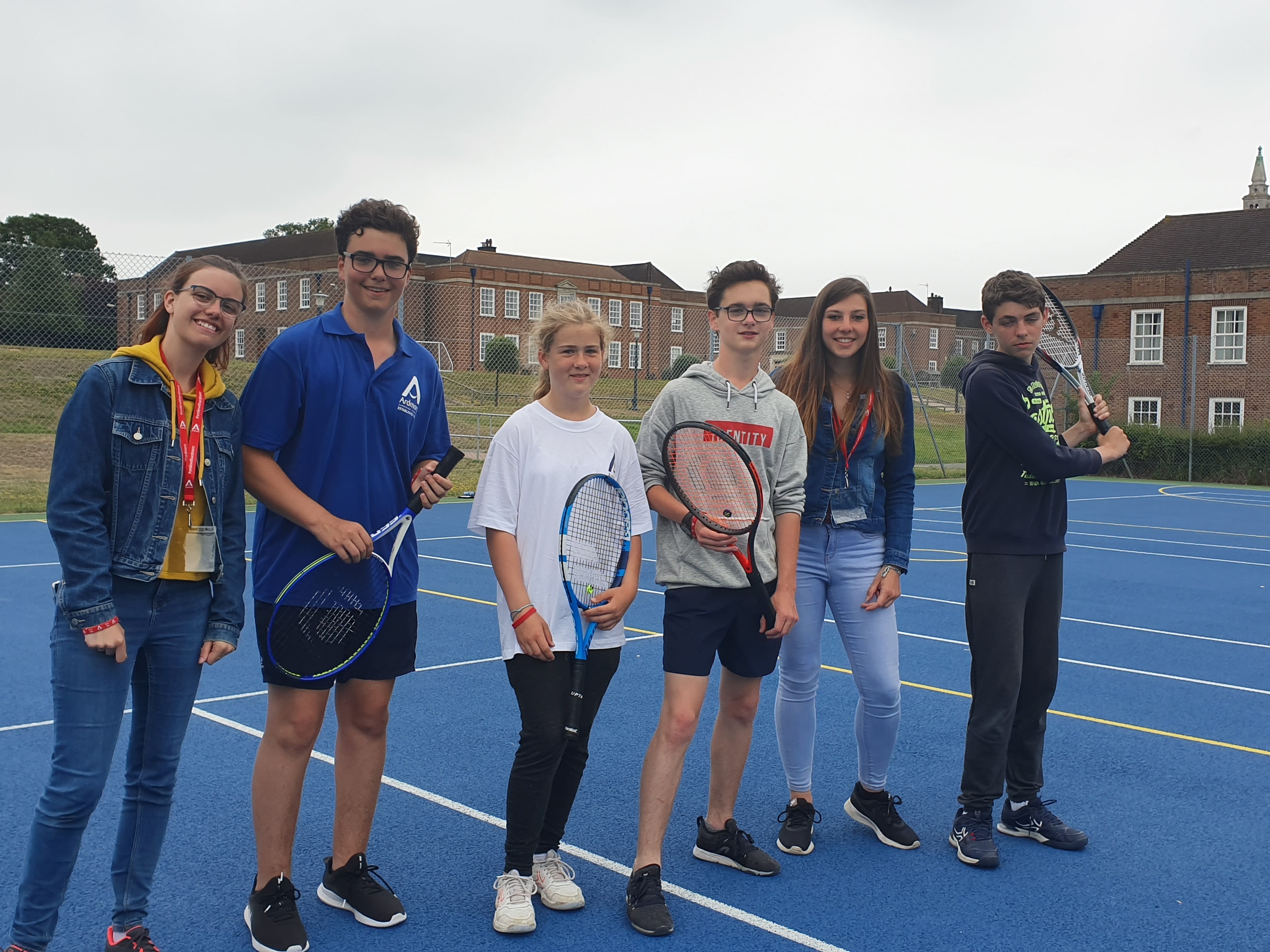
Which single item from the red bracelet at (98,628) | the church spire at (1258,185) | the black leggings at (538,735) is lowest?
the black leggings at (538,735)

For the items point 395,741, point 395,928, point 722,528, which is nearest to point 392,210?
point 722,528

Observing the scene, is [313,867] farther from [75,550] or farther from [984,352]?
[984,352]

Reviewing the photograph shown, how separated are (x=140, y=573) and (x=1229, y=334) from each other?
35388 millimetres

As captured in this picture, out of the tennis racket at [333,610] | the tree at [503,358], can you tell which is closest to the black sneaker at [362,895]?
the tennis racket at [333,610]

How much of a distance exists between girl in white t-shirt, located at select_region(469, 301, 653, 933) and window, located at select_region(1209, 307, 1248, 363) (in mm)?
32916

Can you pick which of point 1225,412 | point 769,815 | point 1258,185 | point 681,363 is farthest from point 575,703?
point 1258,185

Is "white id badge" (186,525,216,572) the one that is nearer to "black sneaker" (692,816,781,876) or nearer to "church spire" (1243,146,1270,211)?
"black sneaker" (692,816,781,876)

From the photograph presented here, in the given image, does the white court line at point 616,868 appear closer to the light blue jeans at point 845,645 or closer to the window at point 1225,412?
the light blue jeans at point 845,645

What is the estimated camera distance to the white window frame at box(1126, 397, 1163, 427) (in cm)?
3288

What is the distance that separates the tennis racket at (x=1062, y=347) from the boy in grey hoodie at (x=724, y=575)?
1314 mm

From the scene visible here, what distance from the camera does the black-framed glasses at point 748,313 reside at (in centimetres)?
391

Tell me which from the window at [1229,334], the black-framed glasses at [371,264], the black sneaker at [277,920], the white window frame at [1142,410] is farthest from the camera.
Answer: the white window frame at [1142,410]

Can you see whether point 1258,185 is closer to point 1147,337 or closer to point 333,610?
point 1147,337

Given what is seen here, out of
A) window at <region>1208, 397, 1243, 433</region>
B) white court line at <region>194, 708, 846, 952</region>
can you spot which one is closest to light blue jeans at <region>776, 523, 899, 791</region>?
white court line at <region>194, 708, 846, 952</region>
